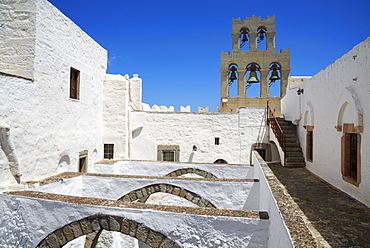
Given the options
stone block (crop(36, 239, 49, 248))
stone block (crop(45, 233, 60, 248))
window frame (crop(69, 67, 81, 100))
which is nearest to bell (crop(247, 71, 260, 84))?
window frame (crop(69, 67, 81, 100))

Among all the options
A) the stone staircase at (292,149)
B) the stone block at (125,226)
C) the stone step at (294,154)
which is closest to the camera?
the stone block at (125,226)

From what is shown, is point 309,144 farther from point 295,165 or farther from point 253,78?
point 253,78

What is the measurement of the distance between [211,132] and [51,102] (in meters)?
6.82

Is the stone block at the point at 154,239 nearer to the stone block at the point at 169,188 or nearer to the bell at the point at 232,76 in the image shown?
the stone block at the point at 169,188

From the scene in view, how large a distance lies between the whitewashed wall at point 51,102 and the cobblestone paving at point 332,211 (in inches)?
239

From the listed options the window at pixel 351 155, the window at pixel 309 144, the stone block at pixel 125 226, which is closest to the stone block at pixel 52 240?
the stone block at pixel 125 226

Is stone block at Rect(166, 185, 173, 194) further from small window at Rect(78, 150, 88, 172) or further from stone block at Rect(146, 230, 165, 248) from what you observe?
small window at Rect(78, 150, 88, 172)

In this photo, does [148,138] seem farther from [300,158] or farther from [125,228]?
[125,228]

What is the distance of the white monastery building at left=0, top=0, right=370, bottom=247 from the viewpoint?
398 centimetres

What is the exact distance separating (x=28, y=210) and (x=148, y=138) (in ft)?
22.1

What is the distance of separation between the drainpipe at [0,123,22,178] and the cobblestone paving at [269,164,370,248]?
235 inches

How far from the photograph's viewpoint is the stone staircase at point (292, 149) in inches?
328

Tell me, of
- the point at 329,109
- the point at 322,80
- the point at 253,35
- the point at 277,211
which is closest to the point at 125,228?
the point at 277,211

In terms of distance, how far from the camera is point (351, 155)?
5234mm
